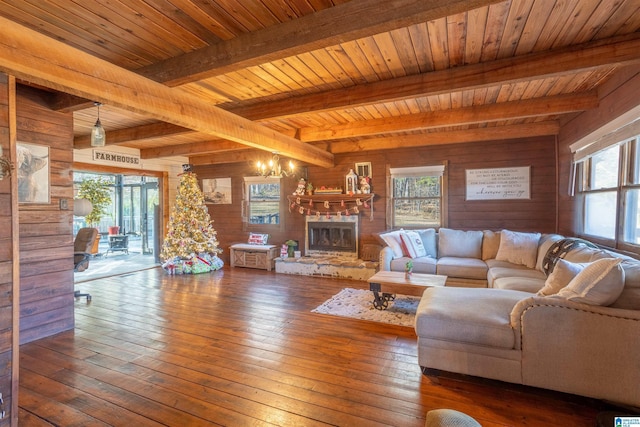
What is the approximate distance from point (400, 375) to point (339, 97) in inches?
102

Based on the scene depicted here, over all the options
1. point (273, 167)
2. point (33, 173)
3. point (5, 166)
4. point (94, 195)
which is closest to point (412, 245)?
point (273, 167)

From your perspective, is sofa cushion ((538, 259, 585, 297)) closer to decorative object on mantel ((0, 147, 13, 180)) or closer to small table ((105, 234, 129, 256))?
decorative object on mantel ((0, 147, 13, 180))

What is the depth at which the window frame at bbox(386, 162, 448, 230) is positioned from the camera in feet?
18.2

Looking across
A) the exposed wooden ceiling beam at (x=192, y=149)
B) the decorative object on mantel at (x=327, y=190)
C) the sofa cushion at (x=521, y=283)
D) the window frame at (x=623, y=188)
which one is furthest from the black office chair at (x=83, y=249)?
the window frame at (x=623, y=188)

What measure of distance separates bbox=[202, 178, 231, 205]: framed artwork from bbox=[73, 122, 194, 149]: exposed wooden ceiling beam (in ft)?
8.66

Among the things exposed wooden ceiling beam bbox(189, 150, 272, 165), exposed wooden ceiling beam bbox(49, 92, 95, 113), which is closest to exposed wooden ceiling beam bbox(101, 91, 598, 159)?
exposed wooden ceiling beam bbox(189, 150, 272, 165)

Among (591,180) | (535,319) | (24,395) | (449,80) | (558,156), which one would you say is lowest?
(24,395)

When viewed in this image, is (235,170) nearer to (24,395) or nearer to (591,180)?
(24,395)

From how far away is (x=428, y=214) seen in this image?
18.8 ft

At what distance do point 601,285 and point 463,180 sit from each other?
3671mm

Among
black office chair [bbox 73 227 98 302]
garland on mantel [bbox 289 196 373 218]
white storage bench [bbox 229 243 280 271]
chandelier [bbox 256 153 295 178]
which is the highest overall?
chandelier [bbox 256 153 295 178]

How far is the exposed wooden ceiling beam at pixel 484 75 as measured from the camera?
233 centimetres

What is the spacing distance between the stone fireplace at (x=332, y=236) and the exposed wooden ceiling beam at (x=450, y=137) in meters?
1.38

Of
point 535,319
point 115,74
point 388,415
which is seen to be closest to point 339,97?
point 115,74
